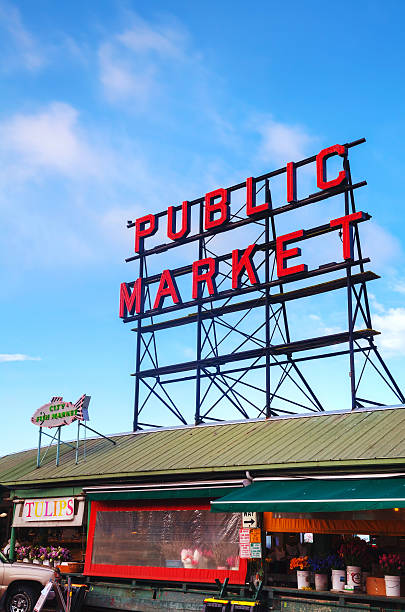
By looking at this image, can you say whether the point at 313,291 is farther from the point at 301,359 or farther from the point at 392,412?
the point at 392,412

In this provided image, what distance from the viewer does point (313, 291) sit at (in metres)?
25.1

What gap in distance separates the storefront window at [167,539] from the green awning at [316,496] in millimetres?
1833

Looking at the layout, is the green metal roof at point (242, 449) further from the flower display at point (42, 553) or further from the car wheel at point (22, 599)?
the car wheel at point (22, 599)

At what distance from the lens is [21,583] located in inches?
749

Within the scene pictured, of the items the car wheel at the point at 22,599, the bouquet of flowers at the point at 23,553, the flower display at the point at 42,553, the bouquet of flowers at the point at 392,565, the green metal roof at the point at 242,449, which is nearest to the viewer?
the bouquet of flowers at the point at 392,565

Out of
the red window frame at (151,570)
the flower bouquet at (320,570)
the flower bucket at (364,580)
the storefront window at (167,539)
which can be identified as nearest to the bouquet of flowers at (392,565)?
the flower bucket at (364,580)

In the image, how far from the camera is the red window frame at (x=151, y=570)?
1795 centimetres

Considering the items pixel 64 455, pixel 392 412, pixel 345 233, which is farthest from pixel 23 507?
pixel 345 233

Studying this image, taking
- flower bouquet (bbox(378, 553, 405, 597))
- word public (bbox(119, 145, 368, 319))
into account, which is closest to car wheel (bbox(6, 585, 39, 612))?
flower bouquet (bbox(378, 553, 405, 597))

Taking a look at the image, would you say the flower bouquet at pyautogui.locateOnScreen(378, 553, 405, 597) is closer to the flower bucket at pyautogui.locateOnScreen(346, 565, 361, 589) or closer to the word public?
the flower bucket at pyautogui.locateOnScreen(346, 565, 361, 589)

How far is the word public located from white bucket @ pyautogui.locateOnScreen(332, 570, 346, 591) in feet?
36.0

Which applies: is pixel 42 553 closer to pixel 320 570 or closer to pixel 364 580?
pixel 320 570

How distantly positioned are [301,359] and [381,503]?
1160 cm

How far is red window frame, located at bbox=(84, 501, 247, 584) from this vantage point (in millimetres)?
17953
